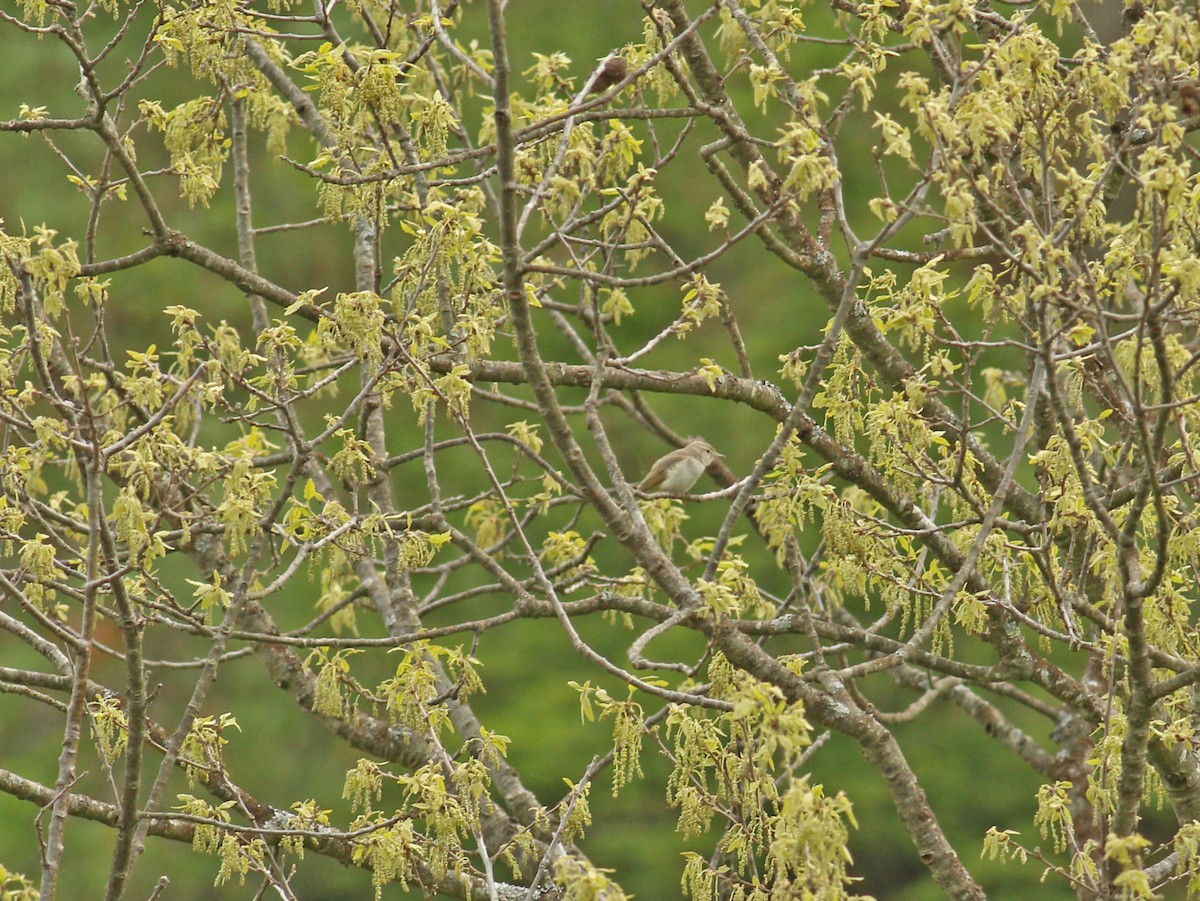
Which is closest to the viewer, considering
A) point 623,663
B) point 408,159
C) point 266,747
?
point 408,159

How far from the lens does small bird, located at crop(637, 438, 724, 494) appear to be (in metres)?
7.20

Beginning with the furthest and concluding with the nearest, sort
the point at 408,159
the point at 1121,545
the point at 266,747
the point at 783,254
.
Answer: the point at 266,747 < the point at 408,159 < the point at 783,254 < the point at 1121,545

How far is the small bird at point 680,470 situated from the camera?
284 inches

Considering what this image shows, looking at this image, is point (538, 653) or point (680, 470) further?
point (538, 653)

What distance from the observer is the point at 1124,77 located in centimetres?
370

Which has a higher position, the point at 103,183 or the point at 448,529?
the point at 103,183

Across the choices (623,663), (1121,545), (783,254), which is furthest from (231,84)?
(623,663)

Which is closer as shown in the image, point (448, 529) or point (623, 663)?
point (448, 529)

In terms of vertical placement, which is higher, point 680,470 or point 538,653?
point 680,470

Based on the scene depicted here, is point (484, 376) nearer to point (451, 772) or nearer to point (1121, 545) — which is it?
point (451, 772)

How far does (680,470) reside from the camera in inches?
296

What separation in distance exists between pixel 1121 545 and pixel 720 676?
1165 millimetres

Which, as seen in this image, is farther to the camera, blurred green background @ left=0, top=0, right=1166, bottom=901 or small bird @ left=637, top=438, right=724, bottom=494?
A: blurred green background @ left=0, top=0, right=1166, bottom=901

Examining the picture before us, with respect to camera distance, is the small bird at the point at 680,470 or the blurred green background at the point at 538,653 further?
the blurred green background at the point at 538,653
